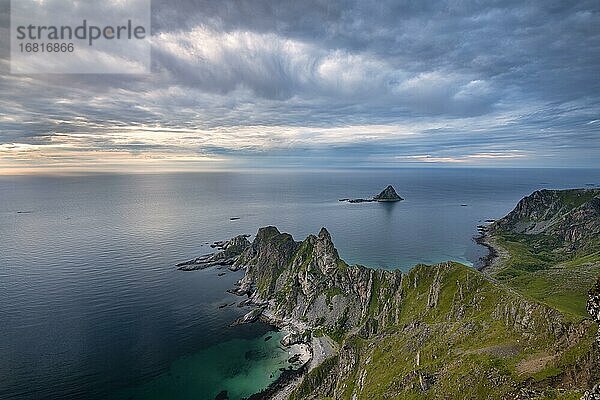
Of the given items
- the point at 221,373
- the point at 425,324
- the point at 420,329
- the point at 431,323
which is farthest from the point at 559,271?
the point at 221,373

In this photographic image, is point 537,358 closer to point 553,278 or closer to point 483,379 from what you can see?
point 483,379

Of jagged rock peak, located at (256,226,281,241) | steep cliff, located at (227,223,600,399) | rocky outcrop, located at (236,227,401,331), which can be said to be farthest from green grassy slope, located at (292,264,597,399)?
jagged rock peak, located at (256,226,281,241)

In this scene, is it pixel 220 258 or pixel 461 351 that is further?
pixel 220 258

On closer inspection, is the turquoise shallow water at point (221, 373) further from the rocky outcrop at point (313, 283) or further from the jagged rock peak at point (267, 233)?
the jagged rock peak at point (267, 233)

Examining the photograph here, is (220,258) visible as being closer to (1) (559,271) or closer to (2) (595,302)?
(1) (559,271)

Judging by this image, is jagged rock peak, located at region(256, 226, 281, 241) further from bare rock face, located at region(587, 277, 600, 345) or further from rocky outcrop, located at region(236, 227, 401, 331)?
bare rock face, located at region(587, 277, 600, 345)

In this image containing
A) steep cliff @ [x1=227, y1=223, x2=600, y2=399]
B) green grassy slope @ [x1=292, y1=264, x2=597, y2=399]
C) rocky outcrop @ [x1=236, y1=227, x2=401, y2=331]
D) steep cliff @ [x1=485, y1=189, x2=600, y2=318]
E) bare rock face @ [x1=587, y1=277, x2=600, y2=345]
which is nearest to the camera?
bare rock face @ [x1=587, y1=277, x2=600, y2=345]
